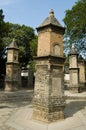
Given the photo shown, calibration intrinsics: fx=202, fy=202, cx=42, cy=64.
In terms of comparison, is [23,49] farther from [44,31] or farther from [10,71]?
[44,31]

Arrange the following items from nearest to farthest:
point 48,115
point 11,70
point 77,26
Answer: point 48,115
point 11,70
point 77,26

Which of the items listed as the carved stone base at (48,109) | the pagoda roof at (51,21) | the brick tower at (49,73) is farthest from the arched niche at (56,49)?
the carved stone base at (48,109)

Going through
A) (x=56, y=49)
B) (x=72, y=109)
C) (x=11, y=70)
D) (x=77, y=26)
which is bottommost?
(x=72, y=109)

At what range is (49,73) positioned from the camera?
1027cm

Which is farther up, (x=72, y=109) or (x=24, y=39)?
(x=24, y=39)

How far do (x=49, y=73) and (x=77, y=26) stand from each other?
18.8 m

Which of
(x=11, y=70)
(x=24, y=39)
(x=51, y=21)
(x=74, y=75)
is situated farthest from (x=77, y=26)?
(x=51, y=21)

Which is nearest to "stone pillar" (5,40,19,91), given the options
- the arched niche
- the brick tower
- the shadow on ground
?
the shadow on ground

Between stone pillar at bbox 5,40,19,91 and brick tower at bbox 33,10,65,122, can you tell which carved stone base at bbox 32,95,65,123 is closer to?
brick tower at bbox 33,10,65,122

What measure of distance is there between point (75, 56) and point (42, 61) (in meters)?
13.3

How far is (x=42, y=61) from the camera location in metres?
10.7

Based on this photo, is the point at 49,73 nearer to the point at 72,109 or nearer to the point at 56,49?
the point at 56,49

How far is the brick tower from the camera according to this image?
10.2 meters

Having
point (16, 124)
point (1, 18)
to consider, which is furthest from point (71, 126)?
point (1, 18)
